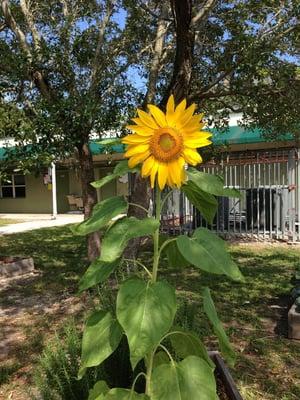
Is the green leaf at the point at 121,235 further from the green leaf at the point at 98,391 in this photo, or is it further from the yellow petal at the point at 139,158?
the green leaf at the point at 98,391

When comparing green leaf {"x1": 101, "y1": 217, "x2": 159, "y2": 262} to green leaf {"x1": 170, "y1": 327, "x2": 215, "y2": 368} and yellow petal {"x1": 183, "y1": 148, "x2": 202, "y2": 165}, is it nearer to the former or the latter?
yellow petal {"x1": 183, "y1": 148, "x2": 202, "y2": 165}

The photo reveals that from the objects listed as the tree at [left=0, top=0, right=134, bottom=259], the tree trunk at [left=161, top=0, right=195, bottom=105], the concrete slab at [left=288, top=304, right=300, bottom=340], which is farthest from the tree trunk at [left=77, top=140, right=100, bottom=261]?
the concrete slab at [left=288, top=304, right=300, bottom=340]

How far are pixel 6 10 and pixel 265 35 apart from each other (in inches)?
165

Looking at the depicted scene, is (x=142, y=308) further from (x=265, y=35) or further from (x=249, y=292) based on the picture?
(x=265, y=35)

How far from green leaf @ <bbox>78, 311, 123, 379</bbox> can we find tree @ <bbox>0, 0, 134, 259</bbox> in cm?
429

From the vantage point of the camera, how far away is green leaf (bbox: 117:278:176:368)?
5.65 ft

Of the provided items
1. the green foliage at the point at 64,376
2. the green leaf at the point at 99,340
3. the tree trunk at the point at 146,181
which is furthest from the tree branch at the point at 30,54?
the green leaf at the point at 99,340

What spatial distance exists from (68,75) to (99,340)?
6.44 metres

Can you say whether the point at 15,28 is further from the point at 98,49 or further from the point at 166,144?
the point at 166,144

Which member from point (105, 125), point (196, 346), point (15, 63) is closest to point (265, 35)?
point (105, 125)

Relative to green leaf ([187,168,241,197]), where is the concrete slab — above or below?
below

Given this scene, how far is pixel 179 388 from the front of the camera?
188cm

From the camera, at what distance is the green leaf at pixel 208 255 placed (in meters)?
1.80

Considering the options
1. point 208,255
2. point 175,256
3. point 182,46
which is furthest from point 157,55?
point 208,255
